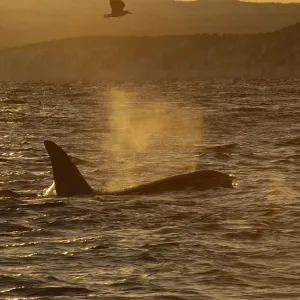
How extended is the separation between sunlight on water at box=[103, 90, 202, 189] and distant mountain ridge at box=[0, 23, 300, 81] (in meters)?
93.2

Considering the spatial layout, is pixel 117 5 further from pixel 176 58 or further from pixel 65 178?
pixel 176 58

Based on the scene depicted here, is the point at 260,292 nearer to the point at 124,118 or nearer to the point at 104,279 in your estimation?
the point at 104,279

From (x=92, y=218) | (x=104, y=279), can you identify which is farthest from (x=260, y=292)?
(x=92, y=218)

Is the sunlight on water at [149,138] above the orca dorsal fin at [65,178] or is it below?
below

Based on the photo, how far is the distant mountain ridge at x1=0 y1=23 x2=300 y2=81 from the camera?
168 m

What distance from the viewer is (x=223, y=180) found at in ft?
84.7

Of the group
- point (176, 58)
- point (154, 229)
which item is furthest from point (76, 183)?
point (176, 58)

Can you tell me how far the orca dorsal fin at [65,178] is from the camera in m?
24.3

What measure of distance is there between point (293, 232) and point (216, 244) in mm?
1692

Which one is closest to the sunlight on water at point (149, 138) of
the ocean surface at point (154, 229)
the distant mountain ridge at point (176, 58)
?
the ocean surface at point (154, 229)

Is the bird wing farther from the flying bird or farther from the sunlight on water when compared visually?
the sunlight on water

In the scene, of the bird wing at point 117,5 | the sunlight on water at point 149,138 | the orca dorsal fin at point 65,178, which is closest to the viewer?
the orca dorsal fin at point 65,178

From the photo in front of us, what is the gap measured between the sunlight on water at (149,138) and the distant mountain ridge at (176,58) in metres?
93.2

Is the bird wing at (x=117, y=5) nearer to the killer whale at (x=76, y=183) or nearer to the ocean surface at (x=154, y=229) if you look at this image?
the ocean surface at (x=154, y=229)
